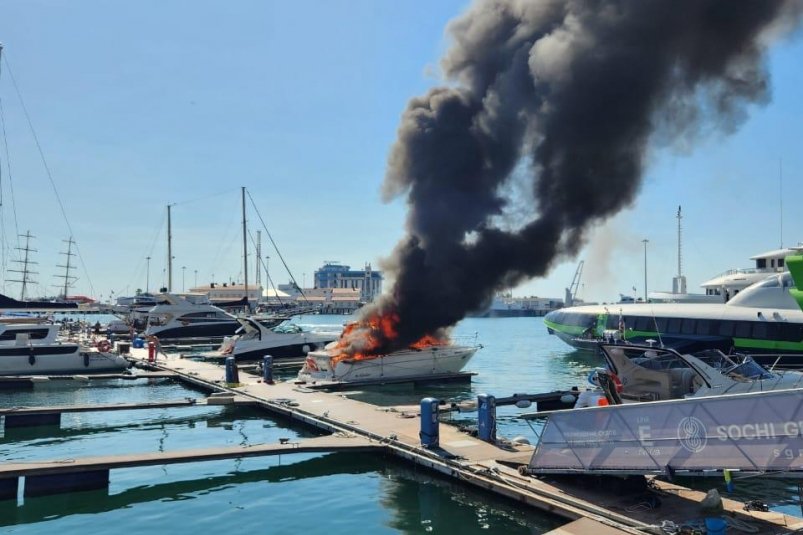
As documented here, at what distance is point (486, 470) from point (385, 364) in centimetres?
1839

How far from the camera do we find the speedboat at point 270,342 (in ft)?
142

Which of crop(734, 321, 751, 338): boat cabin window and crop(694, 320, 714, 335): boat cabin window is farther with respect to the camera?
crop(694, 320, 714, 335): boat cabin window

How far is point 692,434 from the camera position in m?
11.3

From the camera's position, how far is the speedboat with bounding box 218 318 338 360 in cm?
4322

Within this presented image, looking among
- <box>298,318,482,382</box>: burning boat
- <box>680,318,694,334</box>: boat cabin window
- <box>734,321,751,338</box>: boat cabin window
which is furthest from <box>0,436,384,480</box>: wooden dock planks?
<box>680,318,694,334</box>: boat cabin window

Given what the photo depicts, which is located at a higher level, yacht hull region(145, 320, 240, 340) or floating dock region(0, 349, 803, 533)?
yacht hull region(145, 320, 240, 340)

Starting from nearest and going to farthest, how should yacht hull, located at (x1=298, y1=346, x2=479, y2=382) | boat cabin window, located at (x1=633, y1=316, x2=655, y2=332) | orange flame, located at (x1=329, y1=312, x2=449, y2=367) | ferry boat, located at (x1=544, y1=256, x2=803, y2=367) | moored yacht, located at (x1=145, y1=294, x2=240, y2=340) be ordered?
yacht hull, located at (x1=298, y1=346, x2=479, y2=382) → orange flame, located at (x1=329, y1=312, x2=449, y2=367) → ferry boat, located at (x1=544, y1=256, x2=803, y2=367) → boat cabin window, located at (x1=633, y1=316, x2=655, y2=332) → moored yacht, located at (x1=145, y1=294, x2=240, y2=340)

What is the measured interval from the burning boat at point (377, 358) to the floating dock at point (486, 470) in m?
6.53

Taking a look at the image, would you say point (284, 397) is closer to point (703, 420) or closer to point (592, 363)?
point (703, 420)

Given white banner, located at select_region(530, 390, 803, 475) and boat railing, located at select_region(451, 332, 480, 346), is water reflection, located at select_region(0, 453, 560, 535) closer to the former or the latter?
white banner, located at select_region(530, 390, 803, 475)

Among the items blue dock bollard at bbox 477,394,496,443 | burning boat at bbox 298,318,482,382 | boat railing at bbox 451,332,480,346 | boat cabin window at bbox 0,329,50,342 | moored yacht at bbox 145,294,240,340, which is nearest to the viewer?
blue dock bollard at bbox 477,394,496,443

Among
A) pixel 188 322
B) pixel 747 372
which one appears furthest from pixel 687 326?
pixel 188 322

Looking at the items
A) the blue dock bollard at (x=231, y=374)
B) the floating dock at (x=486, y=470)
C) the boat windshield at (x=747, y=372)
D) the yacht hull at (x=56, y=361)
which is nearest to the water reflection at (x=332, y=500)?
the floating dock at (x=486, y=470)

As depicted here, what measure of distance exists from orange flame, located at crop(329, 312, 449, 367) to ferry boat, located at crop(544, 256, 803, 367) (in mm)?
12777
